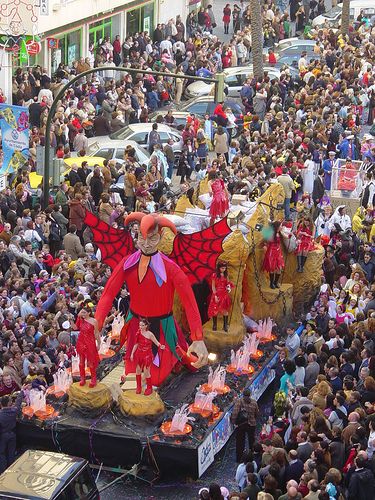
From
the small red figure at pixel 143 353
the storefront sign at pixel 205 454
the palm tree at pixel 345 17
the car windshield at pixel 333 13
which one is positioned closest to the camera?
the storefront sign at pixel 205 454

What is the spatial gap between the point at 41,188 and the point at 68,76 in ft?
31.7

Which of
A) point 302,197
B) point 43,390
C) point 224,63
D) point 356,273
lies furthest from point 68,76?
point 43,390

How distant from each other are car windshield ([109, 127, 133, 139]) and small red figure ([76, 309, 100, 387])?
48.1 feet

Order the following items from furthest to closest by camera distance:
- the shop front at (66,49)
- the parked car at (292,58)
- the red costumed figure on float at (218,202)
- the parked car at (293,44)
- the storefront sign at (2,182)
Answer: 1. the parked car at (293,44)
2. the parked car at (292,58)
3. the shop front at (66,49)
4. the storefront sign at (2,182)
5. the red costumed figure on float at (218,202)

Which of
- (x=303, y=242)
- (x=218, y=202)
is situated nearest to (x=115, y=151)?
(x=303, y=242)

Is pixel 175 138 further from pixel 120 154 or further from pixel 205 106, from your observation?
pixel 205 106

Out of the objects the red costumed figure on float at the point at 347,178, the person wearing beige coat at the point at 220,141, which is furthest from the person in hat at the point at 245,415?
the person wearing beige coat at the point at 220,141

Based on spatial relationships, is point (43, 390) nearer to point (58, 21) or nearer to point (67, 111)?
point (67, 111)

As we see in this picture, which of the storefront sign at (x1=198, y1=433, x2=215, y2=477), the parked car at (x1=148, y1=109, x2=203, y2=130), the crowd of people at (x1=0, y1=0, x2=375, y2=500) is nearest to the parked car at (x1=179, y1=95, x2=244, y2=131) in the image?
the crowd of people at (x1=0, y1=0, x2=375, y2=500)

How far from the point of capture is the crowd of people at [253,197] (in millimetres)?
17234

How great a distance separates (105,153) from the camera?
31.1 m

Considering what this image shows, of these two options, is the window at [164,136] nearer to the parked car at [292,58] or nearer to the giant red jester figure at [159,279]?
the parked car at [292,58]

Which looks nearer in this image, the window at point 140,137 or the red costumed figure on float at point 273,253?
the red costumed figure on float at point 273,253

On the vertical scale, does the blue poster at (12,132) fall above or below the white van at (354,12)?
below
